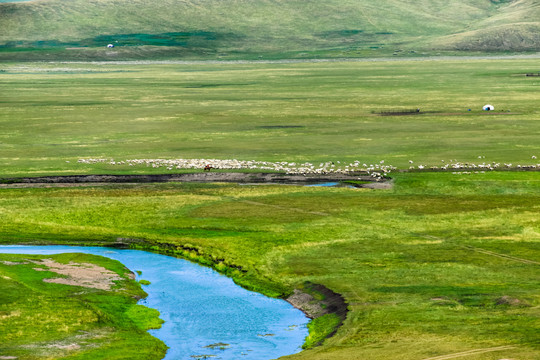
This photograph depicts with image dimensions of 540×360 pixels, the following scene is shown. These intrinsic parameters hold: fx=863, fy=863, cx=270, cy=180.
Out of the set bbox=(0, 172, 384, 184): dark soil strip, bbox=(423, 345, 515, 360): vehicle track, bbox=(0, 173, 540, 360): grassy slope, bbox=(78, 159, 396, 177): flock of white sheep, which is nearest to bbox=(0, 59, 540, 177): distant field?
bbox=(78, 159, 396, 177): flock of white sheep

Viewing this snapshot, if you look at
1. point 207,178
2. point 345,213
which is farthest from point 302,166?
point 345,213

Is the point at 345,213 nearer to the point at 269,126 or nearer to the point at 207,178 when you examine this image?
the point at 207,178

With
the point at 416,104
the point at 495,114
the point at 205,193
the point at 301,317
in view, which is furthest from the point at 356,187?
the point at 416,104

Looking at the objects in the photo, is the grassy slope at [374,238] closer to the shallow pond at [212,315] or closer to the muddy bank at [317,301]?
the muddy bank at [317,301]

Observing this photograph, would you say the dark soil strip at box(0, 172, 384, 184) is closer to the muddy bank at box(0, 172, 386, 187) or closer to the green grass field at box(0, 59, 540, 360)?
the muddy bank at box(0, 172, 386, 187)

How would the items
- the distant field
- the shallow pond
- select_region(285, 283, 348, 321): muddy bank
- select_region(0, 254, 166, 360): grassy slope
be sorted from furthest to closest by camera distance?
1. the distant field
2. select_region(285, 283, 348, 321): muddy bank
3. the shallow pond
4. select_region(0, 254, 166, 360): grassy slope

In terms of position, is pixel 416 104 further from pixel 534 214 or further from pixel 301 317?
pixel 301 317
